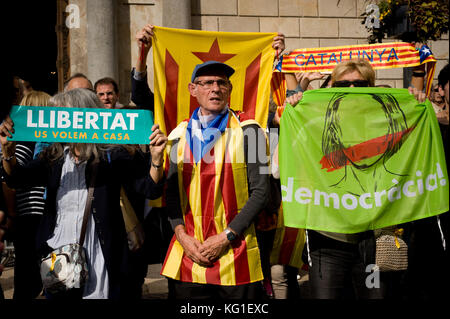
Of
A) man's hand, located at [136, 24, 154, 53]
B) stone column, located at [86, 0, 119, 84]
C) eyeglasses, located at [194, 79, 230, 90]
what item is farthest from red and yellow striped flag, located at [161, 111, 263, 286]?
stone column, located at [86, 0, 119, 84]

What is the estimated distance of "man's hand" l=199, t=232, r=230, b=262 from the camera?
311 cm

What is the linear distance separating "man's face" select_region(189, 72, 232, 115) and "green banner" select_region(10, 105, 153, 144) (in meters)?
0.36

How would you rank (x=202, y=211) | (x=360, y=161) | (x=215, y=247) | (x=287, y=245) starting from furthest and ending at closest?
(x=287, y=245) → (x=360, y=161) → (x=202, y=211) → (x=215, y=247)

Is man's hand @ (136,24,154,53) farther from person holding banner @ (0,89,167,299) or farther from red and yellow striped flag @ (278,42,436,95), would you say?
red and yellow striped flag @ (278,42,436,95)

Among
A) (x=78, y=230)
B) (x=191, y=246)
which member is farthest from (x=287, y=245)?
(x=78, y=230)

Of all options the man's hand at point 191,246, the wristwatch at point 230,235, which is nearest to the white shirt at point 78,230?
the man's hand at point 191,246

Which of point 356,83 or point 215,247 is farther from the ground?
point 356,83

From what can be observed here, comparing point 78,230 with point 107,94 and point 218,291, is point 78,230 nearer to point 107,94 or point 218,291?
point 218,291

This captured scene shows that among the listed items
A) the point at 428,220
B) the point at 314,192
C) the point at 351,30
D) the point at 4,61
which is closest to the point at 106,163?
the point at 314,192

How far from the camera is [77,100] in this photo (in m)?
3.37

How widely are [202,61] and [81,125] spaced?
1309 mm

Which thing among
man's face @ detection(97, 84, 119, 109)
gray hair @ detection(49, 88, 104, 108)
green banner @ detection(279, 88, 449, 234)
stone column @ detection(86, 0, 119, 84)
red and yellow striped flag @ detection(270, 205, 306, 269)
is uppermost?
stone column @ detection(86, 0, 119, 84)

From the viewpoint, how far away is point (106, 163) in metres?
3.35

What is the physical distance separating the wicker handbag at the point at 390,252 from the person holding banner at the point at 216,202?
739mm
